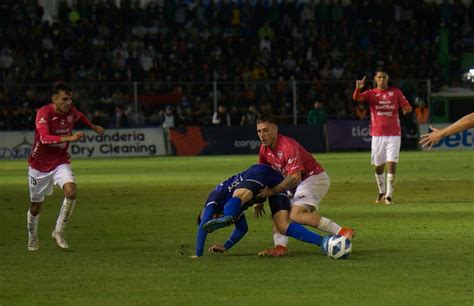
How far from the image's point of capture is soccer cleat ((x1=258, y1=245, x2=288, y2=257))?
13.1 meters

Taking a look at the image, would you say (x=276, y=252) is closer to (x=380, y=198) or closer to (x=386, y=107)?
(x=380, y=198)

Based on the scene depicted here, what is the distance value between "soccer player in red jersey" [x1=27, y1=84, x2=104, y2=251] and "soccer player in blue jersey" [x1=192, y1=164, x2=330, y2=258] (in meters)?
2.10

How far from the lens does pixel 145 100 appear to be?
143ft

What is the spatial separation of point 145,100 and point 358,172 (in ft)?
47.0

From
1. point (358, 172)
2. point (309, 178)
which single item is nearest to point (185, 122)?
point (358, 172)

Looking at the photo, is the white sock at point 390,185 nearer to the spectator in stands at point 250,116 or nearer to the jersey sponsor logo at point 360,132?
the spectator in stands at point 250,116

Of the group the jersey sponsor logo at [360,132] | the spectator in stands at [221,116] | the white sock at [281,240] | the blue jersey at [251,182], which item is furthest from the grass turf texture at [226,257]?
the jersey sponsor logo at [360,132]

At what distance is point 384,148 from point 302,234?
9.31 m

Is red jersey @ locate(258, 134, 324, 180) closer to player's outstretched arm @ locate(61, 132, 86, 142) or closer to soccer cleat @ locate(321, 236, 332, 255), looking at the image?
soccer cleat @ locate(321, 236, 332, 255)

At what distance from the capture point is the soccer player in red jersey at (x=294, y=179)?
13.1 metres

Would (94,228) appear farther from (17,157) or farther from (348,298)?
(17,157)

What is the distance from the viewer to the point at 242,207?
13.0m

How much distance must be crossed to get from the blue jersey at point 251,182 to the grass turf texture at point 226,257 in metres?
0.67

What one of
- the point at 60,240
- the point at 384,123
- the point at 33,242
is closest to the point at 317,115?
the point at 384,123
